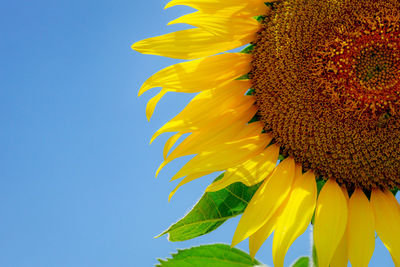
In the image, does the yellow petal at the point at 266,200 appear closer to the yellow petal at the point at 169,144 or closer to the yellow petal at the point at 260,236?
the yellow petal at the point at 260,236

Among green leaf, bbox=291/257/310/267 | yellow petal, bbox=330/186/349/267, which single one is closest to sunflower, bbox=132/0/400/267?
yellow petal, bbox=330/186/349/267

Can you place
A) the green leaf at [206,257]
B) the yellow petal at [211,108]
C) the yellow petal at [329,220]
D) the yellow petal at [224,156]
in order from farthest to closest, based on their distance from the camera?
1. the green leaf at [206,257]
2. the yellow petal at [211,108]
3. the yellow petal at [224,156]
4. the yellow petal at [329,220]

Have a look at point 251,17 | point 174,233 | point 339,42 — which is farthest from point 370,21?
point 174,233

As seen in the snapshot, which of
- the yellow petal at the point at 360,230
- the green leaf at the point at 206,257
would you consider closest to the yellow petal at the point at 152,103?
the green leaf at the point at 206,257

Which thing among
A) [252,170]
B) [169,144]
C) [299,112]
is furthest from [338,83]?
[169,144]

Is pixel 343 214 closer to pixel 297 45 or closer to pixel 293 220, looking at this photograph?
pixel 293 220

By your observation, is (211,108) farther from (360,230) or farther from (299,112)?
(360,230)
